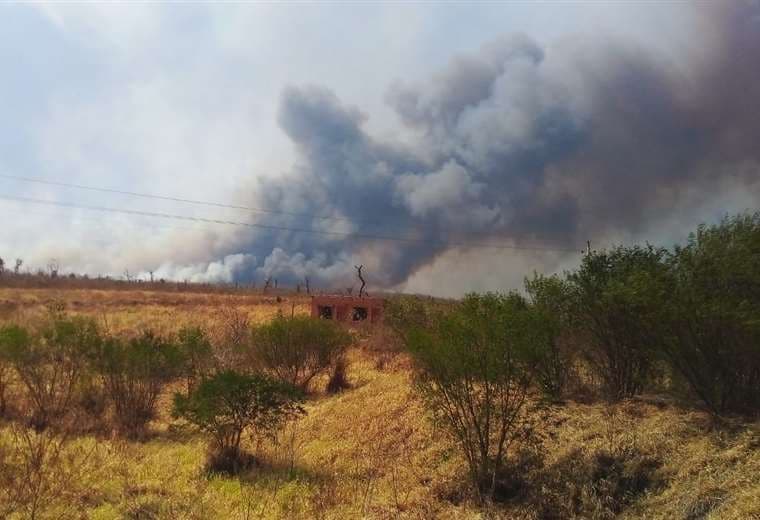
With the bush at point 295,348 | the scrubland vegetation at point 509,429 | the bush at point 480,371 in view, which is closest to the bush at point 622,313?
the scrubland vegetation at point 509,429

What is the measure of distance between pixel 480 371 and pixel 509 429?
157cm

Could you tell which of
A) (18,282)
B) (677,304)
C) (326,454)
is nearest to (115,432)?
(326,454)

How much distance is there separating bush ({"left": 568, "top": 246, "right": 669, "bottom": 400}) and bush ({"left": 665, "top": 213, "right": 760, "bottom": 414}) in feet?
1.20

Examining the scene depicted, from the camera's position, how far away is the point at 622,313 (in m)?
11.1

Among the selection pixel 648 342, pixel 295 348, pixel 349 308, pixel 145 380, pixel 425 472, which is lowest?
pixel 425 472

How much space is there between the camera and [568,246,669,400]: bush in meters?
9.80

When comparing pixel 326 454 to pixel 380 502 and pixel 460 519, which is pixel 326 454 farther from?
pixel 460 519

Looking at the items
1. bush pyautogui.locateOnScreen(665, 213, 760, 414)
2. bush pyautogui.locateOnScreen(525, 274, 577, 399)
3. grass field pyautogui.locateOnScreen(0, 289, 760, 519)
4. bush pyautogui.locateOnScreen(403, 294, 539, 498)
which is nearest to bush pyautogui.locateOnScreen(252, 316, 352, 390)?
grass field pyautogui.locateOnScreen(0, 289, 760, 519)

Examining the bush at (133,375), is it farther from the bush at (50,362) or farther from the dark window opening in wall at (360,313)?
the dark window opening in wall at (360,313)

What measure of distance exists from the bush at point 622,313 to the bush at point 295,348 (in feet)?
31.4

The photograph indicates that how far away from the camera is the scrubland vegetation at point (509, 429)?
8.36 metres

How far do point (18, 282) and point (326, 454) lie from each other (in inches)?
3303

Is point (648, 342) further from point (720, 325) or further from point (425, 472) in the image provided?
point (425, 472)

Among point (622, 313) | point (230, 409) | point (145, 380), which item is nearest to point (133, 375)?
point (145, 380)
